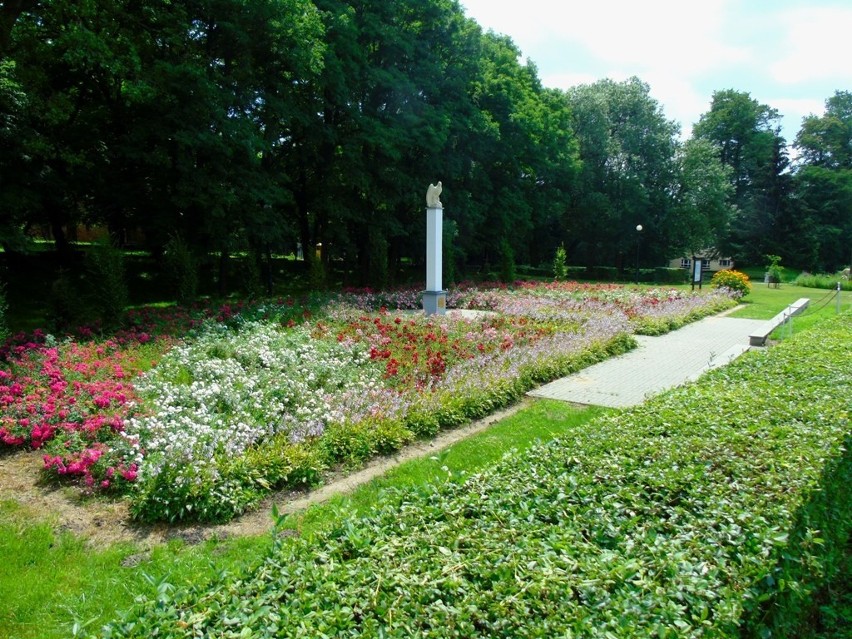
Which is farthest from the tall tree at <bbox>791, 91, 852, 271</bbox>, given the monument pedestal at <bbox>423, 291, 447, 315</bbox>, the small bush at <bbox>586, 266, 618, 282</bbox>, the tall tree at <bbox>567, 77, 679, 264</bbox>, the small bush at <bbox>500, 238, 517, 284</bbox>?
the monument pedestal at <bbox>423, 291, 447, 315</bbox>

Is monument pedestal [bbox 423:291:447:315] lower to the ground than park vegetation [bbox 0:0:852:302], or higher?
lower

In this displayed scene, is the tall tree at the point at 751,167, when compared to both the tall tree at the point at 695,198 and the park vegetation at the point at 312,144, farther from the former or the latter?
the park vegetation at the point at 312,144

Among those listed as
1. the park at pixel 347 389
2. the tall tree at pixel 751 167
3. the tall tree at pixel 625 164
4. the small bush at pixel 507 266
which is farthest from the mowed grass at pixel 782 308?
the tall tree at pixel 751 167

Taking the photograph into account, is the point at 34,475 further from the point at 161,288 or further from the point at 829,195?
the point at 829,195

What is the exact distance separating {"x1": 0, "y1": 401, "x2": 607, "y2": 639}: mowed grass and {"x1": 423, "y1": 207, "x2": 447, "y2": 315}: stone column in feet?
33.6

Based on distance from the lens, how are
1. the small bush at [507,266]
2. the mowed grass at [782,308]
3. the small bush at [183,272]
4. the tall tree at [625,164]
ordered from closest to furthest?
1. the small bush at [183,272]
2. the mowed grass at [782,308]
3. the small bush at [507,266]
4. the tall tree at [625,164]

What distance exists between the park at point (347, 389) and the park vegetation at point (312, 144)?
0.39ft

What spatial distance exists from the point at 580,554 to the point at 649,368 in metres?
7.86

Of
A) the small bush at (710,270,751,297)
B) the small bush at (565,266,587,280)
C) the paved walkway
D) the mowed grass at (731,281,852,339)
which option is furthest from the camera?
the small bush at (565,266,587,280)

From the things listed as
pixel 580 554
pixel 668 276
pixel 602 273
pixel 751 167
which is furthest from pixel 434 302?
pixel 751 167

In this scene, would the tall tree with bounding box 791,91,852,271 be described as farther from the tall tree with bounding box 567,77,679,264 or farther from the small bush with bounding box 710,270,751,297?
the small bush with bounding box 710,270,751,297

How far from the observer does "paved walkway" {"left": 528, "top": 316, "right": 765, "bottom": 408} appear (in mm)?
7909

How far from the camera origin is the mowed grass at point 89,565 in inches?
119

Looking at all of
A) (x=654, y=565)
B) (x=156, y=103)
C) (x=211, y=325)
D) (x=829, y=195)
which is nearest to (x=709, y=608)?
(x=654, y=565)
